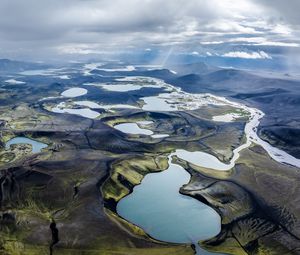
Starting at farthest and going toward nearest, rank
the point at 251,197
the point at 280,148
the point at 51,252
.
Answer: the point at 280,148 → the point at 251,197 → the point at 51,252

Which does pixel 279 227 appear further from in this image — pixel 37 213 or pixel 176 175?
pixel 37 213

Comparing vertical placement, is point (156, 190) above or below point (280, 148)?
above

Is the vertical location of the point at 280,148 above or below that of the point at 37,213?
below

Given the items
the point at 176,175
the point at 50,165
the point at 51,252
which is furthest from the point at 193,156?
the point at 51,252

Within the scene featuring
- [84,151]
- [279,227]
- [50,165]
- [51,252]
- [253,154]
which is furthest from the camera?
[253,154]

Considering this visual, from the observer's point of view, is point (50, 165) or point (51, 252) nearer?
point (51, 252)

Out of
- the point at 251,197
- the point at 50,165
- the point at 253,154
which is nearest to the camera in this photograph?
the point at 251,197

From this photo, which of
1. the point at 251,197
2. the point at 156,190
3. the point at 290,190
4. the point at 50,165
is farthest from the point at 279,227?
the point at 50,165

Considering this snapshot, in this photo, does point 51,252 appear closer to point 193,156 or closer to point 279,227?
point 279,227

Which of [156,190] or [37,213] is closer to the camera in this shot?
[37,213]
